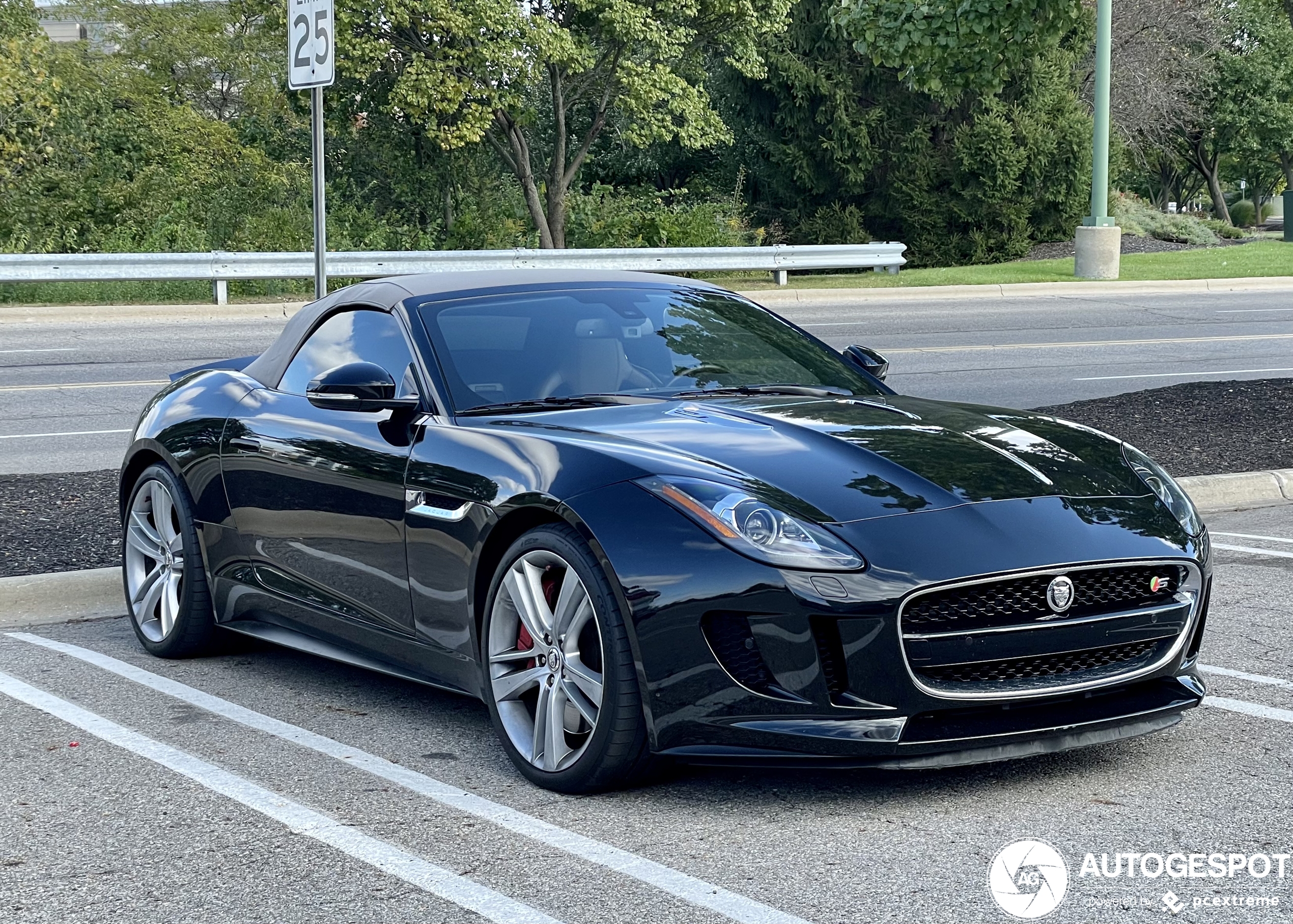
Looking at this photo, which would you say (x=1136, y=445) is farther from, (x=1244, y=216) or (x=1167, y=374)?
(x=1244, y=216)

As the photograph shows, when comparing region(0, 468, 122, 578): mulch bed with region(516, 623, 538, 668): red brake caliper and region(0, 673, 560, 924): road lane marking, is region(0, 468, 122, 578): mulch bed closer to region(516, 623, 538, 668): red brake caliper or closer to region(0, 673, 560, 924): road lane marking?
region(0, 673, 560, 924): road lane marking

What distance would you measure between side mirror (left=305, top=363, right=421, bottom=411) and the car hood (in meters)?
0.51

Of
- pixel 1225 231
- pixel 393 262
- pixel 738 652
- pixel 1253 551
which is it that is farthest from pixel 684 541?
pixel 1225 231

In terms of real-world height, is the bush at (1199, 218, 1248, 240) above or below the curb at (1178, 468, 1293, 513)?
above

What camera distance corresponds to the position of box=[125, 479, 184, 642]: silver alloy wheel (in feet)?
20.1

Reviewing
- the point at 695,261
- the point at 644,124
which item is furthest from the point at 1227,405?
the point at 644,124

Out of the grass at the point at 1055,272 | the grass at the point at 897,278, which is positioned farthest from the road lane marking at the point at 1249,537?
the grass at the point at 1055,272

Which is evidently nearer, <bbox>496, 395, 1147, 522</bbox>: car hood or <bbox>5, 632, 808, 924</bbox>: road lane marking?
<bbox>5, 632, 808, 924</bbox>: road lane marking

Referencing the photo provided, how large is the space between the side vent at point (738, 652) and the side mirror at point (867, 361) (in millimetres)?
2147

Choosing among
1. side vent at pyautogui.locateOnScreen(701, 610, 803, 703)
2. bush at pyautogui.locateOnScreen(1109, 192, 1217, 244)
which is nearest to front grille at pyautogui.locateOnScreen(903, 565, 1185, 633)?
side vent at pyautogui.locateOnScreen(701, 610, 803, 703)

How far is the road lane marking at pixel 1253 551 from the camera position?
292 inches

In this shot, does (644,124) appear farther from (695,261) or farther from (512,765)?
(512,765)

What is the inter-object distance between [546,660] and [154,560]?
103 inches

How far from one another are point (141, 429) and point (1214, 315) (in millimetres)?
17864
